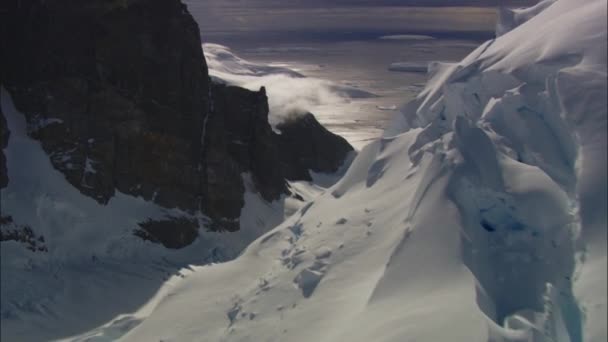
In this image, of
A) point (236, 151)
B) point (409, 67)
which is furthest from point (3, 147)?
point (409, 67)

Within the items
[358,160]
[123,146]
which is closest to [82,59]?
[123,146]

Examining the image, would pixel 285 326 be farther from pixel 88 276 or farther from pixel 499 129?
pixel 88 276

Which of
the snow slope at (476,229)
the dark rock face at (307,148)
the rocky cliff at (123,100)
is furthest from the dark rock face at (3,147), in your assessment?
the dark rock face at (307,148)

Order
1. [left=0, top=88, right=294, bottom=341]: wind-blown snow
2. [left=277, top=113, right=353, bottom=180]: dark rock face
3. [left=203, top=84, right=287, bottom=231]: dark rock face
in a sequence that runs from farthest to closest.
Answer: [left=277, top=113, right=353, bottom=180]: dark rock face, [left=203, top=84, right=287, bottom=231]: dark rock face, [left=0, top=88, right=294, bottom=341]: wind-blown snow

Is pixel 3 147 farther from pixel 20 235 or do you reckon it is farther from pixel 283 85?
pixel 283 85

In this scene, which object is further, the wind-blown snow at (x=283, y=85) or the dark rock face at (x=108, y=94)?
the wind-blown snow at (x=283, y=85)

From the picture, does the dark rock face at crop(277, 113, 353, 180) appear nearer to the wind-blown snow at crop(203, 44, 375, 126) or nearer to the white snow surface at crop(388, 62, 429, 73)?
the wind-blown snow at crop(203, 44, 375, 126)

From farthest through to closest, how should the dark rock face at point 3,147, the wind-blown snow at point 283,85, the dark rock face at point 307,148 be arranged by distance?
the wind-blown snow at point 283,85
the dark rock face at point 307,148
the dark rock face at point 3,147

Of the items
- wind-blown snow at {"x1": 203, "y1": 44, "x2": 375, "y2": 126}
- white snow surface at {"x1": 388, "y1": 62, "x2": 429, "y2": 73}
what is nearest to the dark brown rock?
wind-blown snow at {"x1": 203, "y1": 44, "x2": 375, "y2": 126}

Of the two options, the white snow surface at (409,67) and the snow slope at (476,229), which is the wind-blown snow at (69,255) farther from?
the white snow surface at (409,67)
